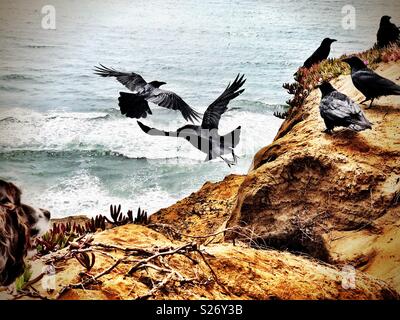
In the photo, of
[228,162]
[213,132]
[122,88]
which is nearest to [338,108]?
[213,132]

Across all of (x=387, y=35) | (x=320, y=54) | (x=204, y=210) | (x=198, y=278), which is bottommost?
(x=204, y=210)

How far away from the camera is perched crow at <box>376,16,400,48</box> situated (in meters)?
6.51

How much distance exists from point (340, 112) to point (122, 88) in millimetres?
3713

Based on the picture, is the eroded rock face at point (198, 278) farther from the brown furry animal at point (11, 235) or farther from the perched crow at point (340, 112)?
the perched crow at point (340, 112)

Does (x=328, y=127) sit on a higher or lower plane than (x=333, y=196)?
higher

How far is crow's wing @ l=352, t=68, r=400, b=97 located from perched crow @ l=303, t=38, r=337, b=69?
218 centimetres

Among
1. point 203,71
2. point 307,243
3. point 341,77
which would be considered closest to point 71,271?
point 307,243

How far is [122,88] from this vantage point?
6648 mm

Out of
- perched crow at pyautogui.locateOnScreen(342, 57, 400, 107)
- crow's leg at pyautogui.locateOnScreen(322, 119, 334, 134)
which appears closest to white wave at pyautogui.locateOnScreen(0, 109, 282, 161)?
crow's leg at pyautogui.locateOnScreen(322, 119, 334, 134)

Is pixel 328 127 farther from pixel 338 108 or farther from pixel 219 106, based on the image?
pixel 219 106

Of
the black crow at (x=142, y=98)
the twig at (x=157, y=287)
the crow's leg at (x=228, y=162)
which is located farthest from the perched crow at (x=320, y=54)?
the twig at (x=157, y=287)

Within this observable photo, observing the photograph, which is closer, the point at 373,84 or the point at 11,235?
the point at 11,235
